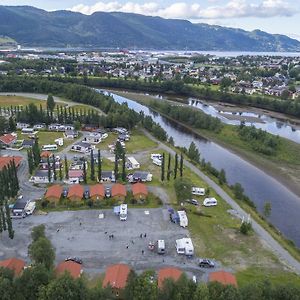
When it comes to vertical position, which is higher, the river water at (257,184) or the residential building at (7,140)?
the residential building at (7,140)

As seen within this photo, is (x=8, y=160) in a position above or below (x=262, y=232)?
above

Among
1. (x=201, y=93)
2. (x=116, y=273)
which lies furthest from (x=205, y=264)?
(x=201, y=93)

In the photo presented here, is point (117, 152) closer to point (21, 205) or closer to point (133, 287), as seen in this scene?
point (21, 205)

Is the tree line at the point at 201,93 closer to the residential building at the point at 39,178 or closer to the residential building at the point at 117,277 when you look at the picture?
the residential building at the point at 39,178

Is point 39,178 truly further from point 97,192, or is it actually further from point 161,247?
point 161,247

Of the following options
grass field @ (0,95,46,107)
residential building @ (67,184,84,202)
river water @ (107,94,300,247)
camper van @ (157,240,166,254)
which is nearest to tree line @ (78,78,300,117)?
grass field @ (0,95,46,107)

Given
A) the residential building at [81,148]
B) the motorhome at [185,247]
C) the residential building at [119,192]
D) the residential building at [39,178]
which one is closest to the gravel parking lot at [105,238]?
the motorhome at [185,247]

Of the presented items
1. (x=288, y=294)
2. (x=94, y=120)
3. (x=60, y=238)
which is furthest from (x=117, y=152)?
(x=288, y=294)
